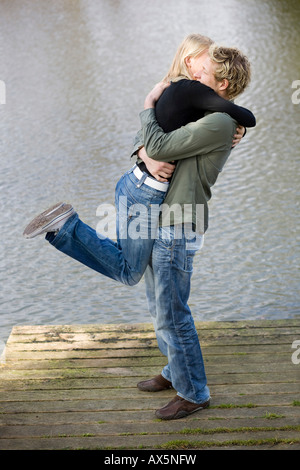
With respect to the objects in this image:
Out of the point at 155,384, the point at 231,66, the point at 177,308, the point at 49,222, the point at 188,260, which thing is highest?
the point at 231,66

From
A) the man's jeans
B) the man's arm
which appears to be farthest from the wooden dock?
the man's arm

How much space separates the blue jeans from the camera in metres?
2.60

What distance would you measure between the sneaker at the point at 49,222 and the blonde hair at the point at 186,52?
1.85 feet

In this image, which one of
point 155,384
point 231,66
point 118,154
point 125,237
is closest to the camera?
point 231,66

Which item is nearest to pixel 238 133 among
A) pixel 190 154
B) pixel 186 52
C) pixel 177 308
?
pixel 190 154

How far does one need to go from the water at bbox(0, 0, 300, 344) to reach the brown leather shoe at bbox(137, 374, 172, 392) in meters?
1.42

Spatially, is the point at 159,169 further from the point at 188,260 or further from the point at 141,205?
the point at 188,260

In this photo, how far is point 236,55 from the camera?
2494 mm

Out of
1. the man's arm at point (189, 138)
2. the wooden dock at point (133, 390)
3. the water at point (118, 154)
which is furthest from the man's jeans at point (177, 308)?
the water at point (118, 154)

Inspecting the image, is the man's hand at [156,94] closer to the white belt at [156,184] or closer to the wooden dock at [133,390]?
the white belt at [156,184]

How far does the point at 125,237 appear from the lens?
2.68 m

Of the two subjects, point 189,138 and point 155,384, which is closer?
point 189,138

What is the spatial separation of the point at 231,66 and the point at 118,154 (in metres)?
4.83

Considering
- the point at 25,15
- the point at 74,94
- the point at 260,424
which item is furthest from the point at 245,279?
the point at 25,15
